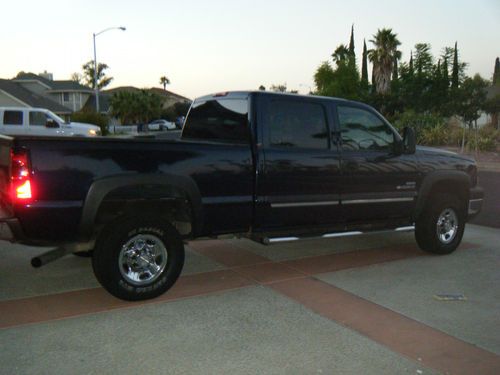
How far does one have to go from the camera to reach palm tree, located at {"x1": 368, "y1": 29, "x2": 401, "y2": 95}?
175 feet

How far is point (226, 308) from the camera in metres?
4.97

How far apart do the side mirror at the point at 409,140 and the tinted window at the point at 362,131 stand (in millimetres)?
181

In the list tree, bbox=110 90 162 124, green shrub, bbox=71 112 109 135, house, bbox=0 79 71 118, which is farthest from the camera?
tree, bbox=110 90 162 124

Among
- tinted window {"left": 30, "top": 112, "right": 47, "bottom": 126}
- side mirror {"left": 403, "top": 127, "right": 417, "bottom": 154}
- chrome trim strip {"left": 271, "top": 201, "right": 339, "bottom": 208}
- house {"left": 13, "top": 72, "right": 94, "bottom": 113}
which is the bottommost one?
chrome trim strip {"left": 271, "top": 201, "right": 339, "bottom": 208}

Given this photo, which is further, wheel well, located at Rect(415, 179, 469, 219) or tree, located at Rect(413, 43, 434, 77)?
tree, located at Rect(413, 43, 434, 77)

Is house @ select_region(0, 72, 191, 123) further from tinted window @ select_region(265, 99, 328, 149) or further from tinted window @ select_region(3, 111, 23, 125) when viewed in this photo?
tinted window @ select_region(265, 99, 328, 149)

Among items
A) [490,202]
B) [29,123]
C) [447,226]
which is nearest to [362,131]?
[447,226]

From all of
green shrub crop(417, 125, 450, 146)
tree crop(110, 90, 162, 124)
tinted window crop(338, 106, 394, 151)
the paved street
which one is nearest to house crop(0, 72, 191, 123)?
tree crop(110, 90, 162, 124)

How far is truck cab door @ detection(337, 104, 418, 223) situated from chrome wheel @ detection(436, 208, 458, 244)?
1.91 ft

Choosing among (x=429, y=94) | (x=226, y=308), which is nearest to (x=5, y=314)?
(x=226, y=308)

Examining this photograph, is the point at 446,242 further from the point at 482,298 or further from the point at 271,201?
the point at 271,201

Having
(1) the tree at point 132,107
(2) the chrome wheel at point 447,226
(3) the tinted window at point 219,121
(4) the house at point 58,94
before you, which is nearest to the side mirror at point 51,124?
(3) the tinted window at point 219,121

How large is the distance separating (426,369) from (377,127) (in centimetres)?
352

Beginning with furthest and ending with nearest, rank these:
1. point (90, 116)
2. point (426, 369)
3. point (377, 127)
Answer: point (90, 116)
point (377, 127)
point (426, 369)
